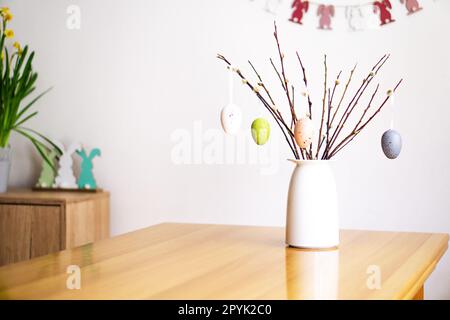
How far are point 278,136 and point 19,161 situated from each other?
175 centimetres

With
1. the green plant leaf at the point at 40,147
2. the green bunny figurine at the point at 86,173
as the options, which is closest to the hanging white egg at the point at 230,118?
the green bunny figurine at the point at 86,173

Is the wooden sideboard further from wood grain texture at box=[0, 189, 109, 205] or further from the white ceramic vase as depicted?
the white ceramic vase

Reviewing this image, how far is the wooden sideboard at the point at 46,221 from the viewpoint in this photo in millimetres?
3654

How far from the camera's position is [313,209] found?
192 cm

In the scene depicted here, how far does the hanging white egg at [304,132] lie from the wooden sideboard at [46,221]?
201cm

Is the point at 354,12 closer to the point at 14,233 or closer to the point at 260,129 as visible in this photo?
the point at 260,129

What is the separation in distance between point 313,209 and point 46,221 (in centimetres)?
217

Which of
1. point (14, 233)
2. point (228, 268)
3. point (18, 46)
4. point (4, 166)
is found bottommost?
point (14, 233)

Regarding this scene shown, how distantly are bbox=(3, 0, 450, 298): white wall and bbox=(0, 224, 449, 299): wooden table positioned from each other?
1.23 metres

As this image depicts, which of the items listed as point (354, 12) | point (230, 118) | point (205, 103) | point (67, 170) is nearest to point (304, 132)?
point (230, 118)

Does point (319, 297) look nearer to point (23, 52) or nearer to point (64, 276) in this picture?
point (64, 276)

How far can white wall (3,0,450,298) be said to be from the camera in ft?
11.0

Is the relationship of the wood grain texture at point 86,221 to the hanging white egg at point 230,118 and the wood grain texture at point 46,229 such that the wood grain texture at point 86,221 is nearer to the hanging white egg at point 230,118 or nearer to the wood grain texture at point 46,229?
the wood grain texture at point 46,229
